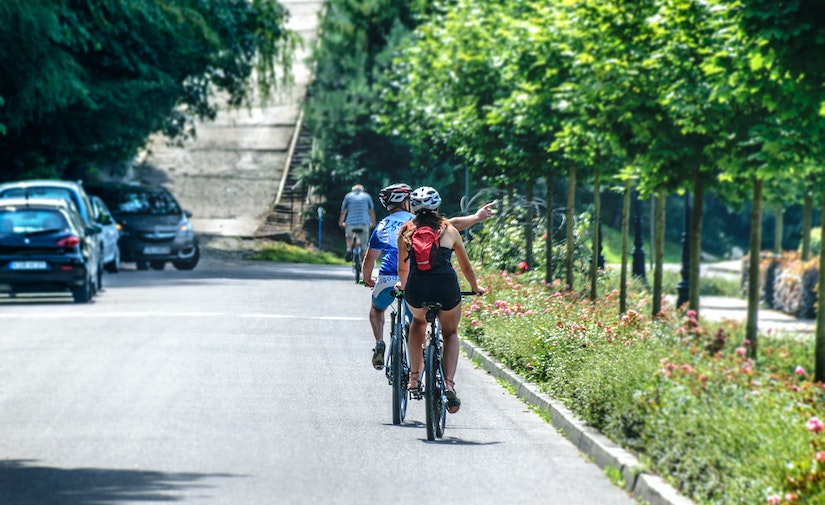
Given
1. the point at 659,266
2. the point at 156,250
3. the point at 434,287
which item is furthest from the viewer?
the point at 156,250

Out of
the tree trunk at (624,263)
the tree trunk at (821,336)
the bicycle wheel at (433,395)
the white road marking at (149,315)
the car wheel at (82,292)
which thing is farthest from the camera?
the car wheel at (82,292)

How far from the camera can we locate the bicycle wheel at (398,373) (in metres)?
11.3

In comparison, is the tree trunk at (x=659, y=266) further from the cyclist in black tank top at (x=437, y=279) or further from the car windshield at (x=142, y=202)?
the car windshield at (x=142, y=202)

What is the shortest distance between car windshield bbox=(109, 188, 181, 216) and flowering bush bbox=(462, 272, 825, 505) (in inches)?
782

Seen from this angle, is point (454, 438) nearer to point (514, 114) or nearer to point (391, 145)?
point (514, 114)

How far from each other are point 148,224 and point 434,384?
2326 centimetres

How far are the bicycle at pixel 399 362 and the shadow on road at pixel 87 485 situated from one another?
2.24m

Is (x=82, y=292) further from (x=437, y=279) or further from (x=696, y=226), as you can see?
(x=437, y=279)

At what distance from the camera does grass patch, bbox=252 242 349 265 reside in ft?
140

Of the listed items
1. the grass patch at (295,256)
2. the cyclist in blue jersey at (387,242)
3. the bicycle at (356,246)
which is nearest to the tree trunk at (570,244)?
the bicycle at (356,246)

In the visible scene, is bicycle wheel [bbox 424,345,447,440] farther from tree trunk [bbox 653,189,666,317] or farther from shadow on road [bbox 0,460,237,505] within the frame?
tree trunk [bbox 653,189,666,317]

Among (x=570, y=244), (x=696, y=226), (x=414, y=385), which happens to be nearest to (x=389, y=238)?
(x=414, y=385)

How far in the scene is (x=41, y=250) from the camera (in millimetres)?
23516

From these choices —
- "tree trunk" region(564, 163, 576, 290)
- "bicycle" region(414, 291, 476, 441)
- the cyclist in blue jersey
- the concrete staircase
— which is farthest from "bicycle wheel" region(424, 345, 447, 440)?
the concrete staircase
